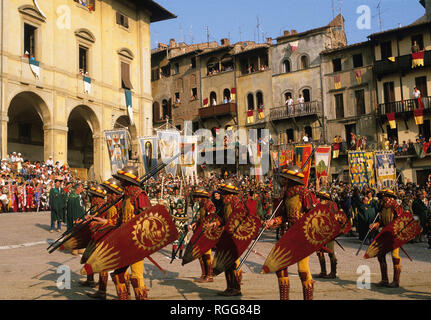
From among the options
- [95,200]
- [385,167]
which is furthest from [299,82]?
[95,200]

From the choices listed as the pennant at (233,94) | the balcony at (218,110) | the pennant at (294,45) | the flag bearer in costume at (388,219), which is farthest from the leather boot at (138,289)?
the pennant at (233,94)

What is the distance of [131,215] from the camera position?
607 centimetres

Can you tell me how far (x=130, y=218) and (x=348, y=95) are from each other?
33869mm

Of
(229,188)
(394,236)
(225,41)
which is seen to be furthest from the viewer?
(225,41)

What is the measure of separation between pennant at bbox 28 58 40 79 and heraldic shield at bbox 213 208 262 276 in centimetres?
2346

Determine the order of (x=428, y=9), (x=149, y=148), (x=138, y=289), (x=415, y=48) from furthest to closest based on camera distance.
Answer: (x=428, y=9) → (x=415, y=48) → (x=149, y=148) → (x=138, y=289)

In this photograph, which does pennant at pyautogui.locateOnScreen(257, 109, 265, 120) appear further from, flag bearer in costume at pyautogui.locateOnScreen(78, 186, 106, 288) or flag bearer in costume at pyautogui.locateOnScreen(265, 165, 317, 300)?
flag bearer in costume at pyautogui.locateOnScreen(265, 165, 317, 300)

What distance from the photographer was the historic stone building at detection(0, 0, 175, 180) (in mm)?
26203

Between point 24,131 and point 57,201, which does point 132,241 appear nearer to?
point 57,201

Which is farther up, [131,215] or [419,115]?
[419,115]

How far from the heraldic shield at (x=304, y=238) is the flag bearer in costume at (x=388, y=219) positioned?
262cm

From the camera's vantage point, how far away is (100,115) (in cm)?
3170

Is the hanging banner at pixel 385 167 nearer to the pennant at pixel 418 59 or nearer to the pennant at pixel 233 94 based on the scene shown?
the pennant at pixel 418 59
